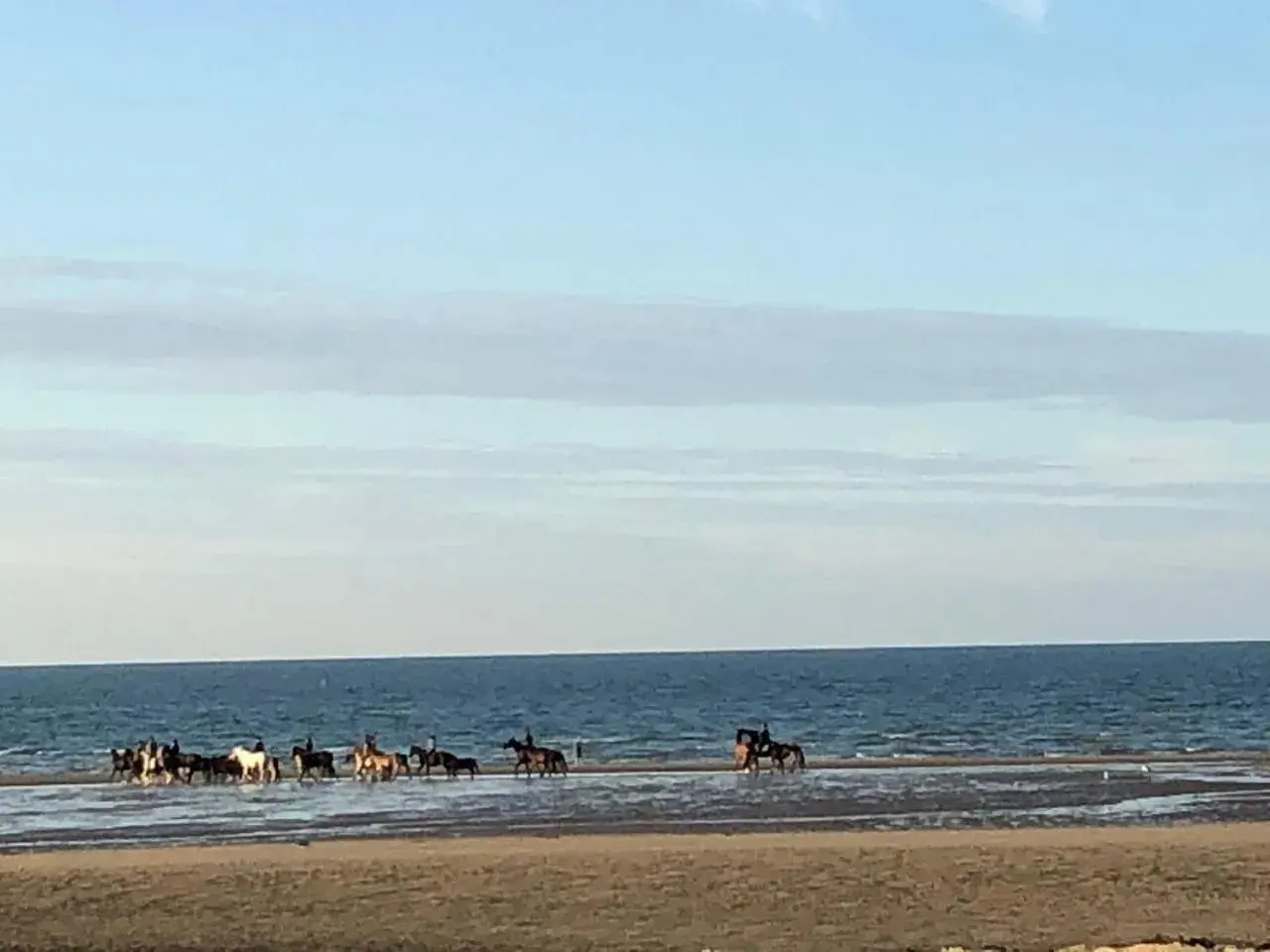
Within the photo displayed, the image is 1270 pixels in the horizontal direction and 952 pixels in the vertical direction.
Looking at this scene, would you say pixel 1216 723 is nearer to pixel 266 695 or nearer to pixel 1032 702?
pixel 1032 702

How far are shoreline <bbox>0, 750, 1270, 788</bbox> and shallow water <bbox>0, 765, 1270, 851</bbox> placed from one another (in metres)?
0.98

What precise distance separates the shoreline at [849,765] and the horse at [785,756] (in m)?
0.38

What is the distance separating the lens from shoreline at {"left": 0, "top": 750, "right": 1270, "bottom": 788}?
4134 cm

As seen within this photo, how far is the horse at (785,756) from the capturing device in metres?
40.8

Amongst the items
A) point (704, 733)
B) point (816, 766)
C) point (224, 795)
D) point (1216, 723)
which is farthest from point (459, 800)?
A: point (1216, 723)

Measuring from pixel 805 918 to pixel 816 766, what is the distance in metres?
23.3

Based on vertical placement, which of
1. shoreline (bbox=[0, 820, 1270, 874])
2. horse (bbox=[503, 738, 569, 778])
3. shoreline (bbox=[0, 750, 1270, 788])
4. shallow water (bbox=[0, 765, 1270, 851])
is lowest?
shoreline (bbox=[0, 820, 1270, 874])

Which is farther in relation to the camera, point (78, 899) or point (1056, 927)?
point (78, 899)

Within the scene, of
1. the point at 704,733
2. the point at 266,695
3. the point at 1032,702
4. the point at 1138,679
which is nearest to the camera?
the point at 704,733

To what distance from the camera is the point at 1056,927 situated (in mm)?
18469

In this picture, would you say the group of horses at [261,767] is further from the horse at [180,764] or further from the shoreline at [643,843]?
the shoreline at [643,843]

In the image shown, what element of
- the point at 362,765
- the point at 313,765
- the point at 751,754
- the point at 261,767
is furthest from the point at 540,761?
the point at 261,767

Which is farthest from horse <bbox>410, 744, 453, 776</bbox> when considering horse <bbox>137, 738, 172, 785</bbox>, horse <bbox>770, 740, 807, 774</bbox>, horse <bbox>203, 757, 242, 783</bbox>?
horse <bbox>770, 740, 807, 774</bbox>

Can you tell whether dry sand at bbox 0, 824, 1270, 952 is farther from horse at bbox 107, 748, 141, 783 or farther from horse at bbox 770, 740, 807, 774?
horse at bbox 107, 748, 141, 783
